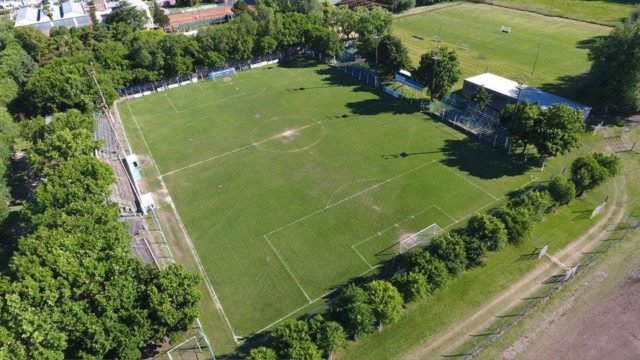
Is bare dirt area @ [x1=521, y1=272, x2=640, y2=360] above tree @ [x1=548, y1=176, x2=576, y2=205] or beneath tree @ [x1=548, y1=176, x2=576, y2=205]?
beneath

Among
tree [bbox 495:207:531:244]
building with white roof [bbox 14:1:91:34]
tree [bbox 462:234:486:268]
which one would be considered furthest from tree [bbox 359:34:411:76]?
building with white roof [bbox 14:1:91:34]

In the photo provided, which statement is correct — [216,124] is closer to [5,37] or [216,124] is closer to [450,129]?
[450,129]

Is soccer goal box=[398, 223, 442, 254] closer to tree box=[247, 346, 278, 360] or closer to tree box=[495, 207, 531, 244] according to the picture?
tree box=[495, 207, 531, 244]

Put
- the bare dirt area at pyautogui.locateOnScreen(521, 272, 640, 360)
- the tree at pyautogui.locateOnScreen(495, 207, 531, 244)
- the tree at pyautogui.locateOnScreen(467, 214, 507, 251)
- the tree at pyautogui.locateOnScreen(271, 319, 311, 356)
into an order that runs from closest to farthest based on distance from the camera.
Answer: the tree at pyautogui.locateOnScreen(271, 319, 311, 356)
the bare dirt area at pyautogui.locateOnScreen(521, 272, 640, 360)
the tree at pyautogui.locateOnScreen(467, 214, 507, 251)
the tree at pyautogui.locateOnScreen(495, 207, 531, 244)

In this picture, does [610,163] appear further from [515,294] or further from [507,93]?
[515,294]

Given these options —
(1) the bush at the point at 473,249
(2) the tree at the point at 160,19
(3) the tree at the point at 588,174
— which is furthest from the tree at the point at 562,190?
(2) the tree at the point at 160,19

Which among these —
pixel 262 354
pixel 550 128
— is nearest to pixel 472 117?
pixel 550 128
